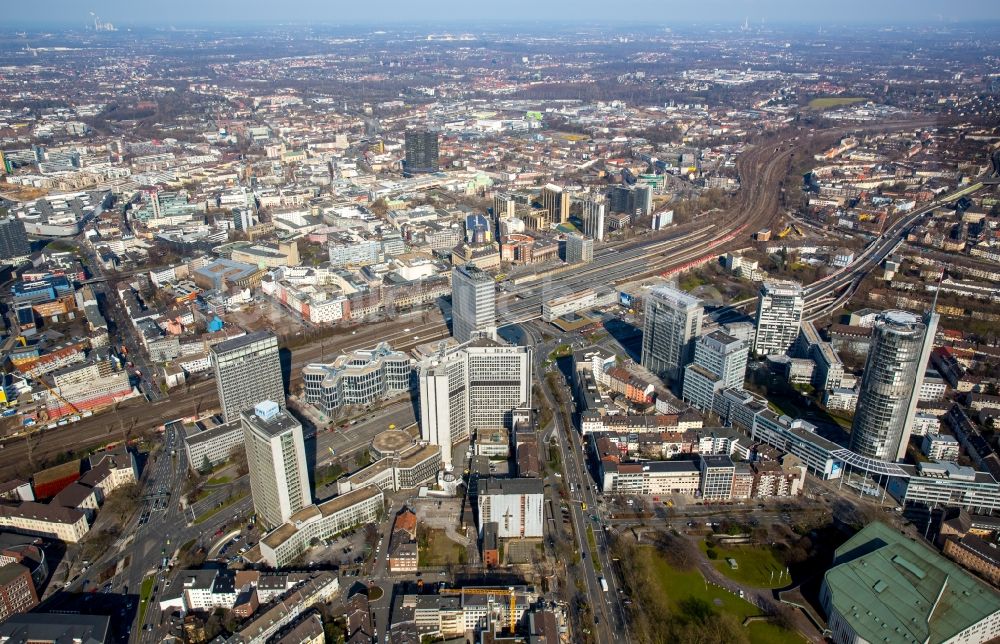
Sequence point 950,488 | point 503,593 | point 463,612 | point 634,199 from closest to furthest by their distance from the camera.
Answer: point 463,612
point 503,593
point 950,488
point 634,199

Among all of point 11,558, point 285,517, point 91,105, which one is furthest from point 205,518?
point 91,105

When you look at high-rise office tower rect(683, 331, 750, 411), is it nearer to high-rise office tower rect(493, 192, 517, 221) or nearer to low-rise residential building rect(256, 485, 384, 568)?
low-rise residential building rect(256, 485, 384, 568)

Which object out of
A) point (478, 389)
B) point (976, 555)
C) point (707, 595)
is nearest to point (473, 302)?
point (478, 389)

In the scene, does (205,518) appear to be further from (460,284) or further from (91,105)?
(91,105)

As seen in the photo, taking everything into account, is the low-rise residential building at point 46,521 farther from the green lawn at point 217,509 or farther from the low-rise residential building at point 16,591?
the green lawn at point 217,509

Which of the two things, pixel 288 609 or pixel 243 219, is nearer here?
pixel 288 609

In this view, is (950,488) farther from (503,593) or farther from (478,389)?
(478,389)
